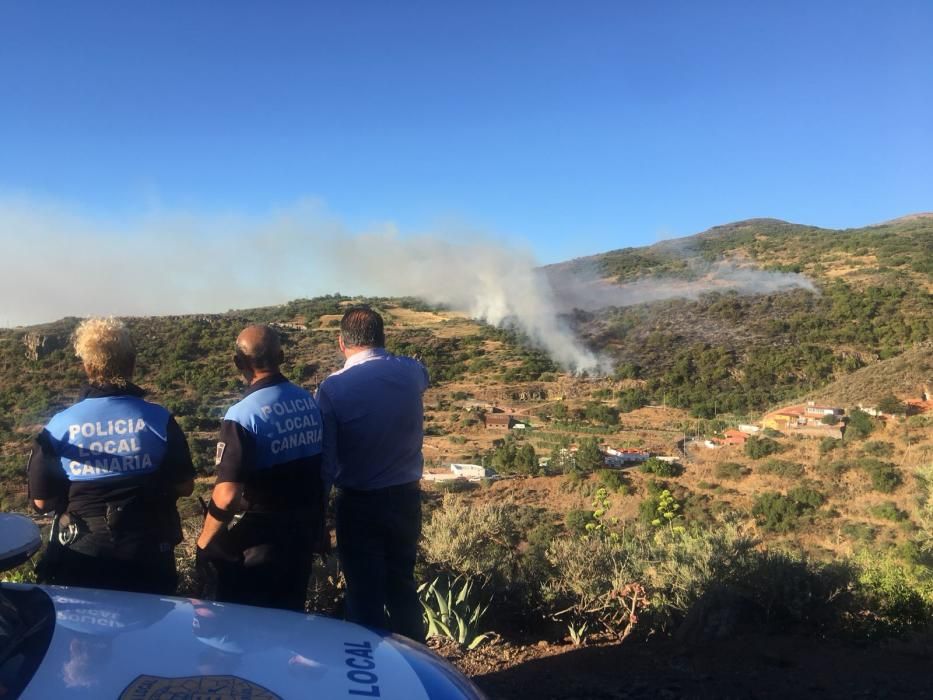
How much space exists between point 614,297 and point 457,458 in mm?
42489

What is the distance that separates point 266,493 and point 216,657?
103cm

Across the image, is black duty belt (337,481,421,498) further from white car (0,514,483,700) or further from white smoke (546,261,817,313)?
white smoke (546,261,817,313)

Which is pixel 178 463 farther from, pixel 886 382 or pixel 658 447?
pixel 886 382

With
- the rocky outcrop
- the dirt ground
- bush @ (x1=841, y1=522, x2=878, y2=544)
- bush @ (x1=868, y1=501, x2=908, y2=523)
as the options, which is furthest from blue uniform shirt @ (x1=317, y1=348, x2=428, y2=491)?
the rocky outcrop

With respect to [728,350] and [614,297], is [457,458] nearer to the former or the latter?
[728,350]

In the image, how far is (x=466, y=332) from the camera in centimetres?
4681

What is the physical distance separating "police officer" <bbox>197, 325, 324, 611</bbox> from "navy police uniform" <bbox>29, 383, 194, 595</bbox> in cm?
21

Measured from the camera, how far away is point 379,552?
9.33 ft

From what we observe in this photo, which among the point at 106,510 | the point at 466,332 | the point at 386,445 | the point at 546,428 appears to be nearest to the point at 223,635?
the point at 106,510

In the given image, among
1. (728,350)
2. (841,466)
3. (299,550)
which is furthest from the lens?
(728,350)

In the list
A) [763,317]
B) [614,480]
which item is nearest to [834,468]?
[614,480]

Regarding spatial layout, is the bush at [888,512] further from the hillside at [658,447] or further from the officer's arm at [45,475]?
the officer's arm at [45,475]

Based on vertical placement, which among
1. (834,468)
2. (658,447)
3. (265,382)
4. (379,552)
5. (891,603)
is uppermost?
(265,382)

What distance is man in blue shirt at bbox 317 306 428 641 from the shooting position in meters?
2.79
